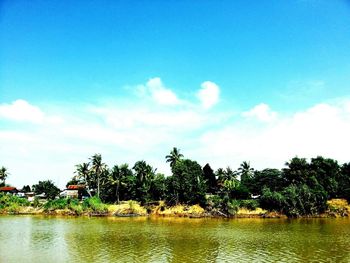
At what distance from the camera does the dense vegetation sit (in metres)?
69.3

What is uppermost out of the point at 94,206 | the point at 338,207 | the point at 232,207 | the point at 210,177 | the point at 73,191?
the point at 210,177

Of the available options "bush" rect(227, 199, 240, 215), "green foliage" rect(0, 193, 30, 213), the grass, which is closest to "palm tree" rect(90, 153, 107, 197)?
"green foliage" rect(0, 193, 30, 213)

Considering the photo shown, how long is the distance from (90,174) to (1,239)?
185 ft

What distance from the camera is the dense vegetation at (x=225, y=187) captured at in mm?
69312

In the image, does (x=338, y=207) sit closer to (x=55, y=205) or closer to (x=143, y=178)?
(x=143, y=178)

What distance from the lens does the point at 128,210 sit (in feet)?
244

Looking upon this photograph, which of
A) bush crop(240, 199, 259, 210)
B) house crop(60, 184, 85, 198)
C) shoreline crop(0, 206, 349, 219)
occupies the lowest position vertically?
shoreline crop(0, 206, 349, 219)

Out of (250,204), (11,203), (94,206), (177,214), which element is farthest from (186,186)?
(11,203)

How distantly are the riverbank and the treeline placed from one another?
3.96ft

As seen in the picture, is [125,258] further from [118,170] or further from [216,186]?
[216,186]

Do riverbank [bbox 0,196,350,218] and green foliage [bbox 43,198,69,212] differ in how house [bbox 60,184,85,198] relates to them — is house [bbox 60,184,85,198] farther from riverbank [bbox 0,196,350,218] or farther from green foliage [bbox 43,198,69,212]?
green foliage [bbox 43,198,69,212]

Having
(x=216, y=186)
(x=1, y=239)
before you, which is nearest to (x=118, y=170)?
(x=216, y=186)

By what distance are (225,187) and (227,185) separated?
204 centimetres

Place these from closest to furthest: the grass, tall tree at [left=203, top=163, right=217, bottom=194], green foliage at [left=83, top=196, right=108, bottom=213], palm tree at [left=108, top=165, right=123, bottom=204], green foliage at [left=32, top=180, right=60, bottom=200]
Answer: the grass < green foliage at [left=83, top=196, right=108, bottom=213] < palm tree at [left=108, top=165, right=123, bottom=204] < tall tree at [left=203, top=163, right=217, bottom=194] < green foliage at [left=32, top=180, right=60, bottom=200]
